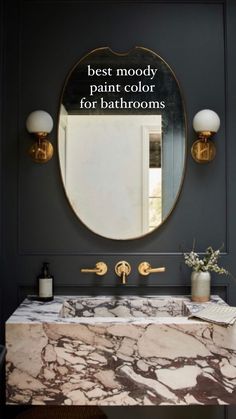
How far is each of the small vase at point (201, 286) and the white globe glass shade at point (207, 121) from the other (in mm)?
690

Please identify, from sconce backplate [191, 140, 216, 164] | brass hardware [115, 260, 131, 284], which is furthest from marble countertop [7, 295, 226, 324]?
sconce backplate [191, 140, 216, 164]

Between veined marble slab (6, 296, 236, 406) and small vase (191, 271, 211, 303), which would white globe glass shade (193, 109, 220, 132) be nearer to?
small vase (191, 271, 211, 303)

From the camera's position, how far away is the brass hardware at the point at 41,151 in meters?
2.68

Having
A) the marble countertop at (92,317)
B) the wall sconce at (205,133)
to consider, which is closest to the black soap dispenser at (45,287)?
the marble countertop at (92,317)

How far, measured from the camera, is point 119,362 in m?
2.17

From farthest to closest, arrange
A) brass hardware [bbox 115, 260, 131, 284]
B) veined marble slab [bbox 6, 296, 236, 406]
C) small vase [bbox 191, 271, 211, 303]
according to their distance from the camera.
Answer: brass hardware [bbox 115, 260, 131, 284] → small vase [bbox 191, 271, 211, 303] → veined marble slab [bbox 6, 296, 236, 406]

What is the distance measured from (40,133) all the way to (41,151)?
10 cm

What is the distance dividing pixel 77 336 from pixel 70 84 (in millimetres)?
1252

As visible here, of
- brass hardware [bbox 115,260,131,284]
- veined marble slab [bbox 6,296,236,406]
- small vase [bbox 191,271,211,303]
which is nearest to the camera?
veined marble slab [bbox 6,296,236,406]

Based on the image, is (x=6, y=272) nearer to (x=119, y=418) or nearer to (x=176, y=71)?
(x=119, y=418)

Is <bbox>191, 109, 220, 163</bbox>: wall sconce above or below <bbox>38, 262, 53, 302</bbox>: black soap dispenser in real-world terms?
above

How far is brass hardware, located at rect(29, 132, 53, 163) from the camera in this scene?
268 centimetres

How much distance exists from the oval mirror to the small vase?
0.33 metres

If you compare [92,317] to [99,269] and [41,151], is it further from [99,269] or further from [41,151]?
→ [41,151]
